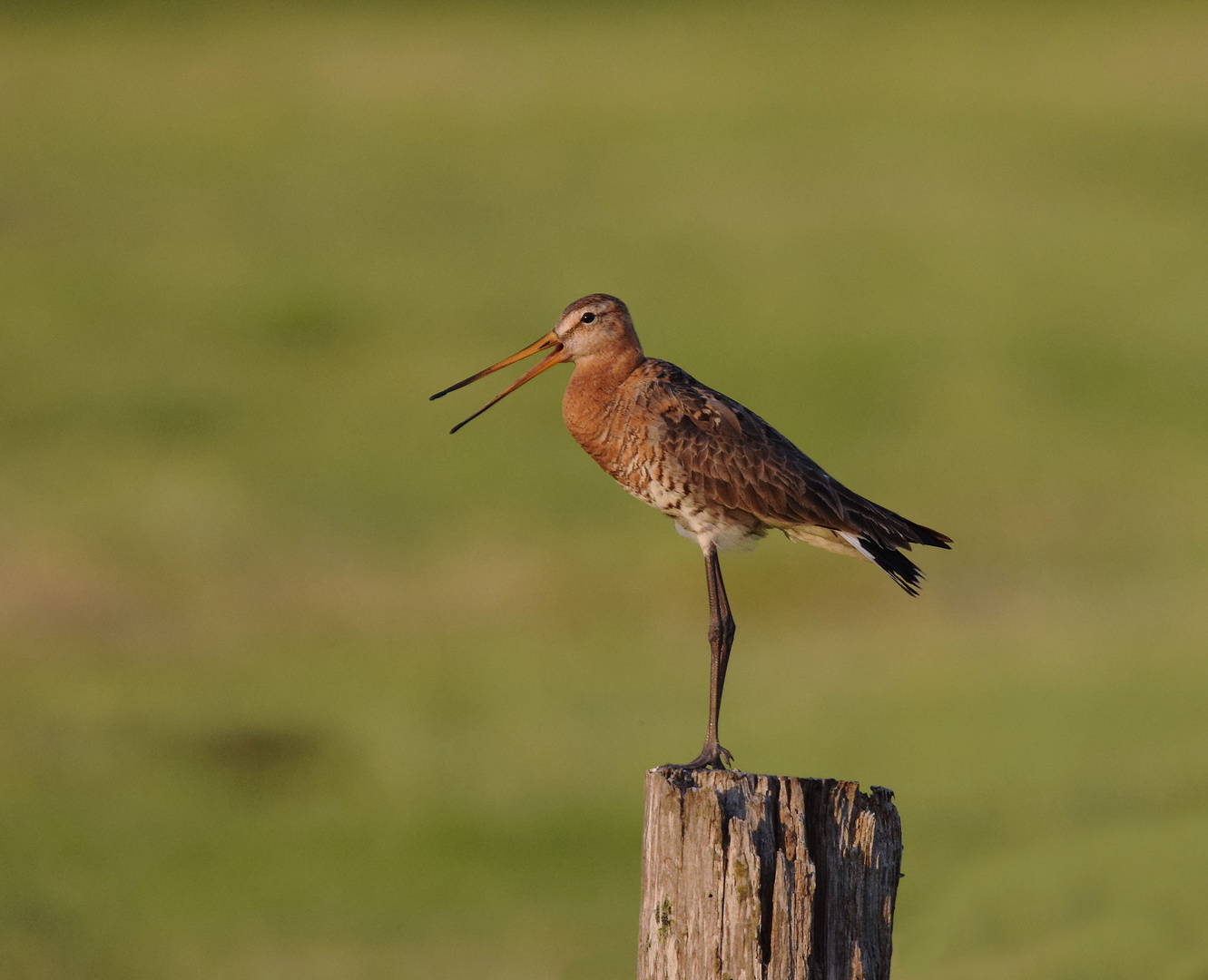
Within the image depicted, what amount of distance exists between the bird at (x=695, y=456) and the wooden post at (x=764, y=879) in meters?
2.05

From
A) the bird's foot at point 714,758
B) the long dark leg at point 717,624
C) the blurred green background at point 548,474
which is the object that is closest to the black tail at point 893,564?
the long dark leg at point 717,624

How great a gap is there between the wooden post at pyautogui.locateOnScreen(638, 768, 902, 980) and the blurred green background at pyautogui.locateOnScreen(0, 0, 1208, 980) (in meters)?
7.69

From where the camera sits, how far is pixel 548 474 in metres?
22.4

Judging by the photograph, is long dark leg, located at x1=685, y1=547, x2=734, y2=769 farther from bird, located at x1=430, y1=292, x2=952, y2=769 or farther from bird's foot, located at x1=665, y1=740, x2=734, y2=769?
bird's foot, located at x1=665, y1=740, x2=734, y2=769

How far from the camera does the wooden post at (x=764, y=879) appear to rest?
→ 5.12m

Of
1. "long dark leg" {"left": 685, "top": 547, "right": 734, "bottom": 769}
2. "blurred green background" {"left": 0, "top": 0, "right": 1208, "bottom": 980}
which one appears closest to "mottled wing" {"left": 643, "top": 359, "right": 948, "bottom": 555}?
"long dark leg" {"left": 685, "top": 547, "right": 734, "bottom": 769}

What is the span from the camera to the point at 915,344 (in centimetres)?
2706

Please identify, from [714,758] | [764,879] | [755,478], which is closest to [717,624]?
[755,478]

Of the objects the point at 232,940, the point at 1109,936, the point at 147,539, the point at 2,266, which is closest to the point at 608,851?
the point at 232,940

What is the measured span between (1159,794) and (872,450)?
8275 mm

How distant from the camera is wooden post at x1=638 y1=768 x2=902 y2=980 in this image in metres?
5.12

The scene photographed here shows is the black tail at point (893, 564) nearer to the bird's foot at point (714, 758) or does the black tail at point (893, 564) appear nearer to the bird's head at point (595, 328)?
the bird's foot at point (714, 758)

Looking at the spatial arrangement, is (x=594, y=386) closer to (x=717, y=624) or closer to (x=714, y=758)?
(x=717, y=624)

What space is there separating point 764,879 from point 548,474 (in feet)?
56.8
